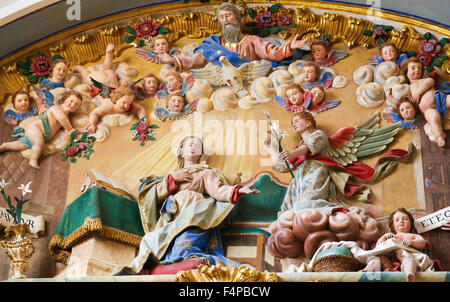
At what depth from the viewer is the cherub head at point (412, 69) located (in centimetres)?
973

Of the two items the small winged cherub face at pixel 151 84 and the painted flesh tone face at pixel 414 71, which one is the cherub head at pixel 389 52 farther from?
the small winged cherub face at pixel 151 84

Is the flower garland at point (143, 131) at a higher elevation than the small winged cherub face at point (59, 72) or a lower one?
lower

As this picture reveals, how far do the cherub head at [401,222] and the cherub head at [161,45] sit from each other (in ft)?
10.7

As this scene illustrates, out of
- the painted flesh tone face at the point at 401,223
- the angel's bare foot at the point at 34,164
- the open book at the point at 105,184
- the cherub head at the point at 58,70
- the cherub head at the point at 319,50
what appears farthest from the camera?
the cherub head at the point at 58,70

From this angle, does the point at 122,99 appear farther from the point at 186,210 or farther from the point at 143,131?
the point at 186,210

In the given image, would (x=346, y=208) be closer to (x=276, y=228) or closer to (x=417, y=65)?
(x=276, y=228)

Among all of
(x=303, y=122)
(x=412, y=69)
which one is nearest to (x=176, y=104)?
(x=303, y=122)

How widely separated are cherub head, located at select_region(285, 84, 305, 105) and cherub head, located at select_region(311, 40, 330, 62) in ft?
1.73

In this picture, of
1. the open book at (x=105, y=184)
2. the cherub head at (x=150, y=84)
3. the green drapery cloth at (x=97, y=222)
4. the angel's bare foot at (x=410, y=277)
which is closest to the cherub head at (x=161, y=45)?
the cherub head at (x=150, y=84)

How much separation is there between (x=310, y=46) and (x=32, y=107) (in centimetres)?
309

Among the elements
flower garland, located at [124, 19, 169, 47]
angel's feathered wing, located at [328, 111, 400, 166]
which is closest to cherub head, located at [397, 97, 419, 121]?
angel's feathered wing, located at [328, 111, 400, 166]

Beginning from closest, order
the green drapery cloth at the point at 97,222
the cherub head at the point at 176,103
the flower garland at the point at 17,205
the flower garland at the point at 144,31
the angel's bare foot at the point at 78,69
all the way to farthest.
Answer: the green drapery cloth at the point at 97,222
the flower garland at the point at 17,205
the cherub head at the point at 176,103
the angel's bare foot at the point at 78,69
the flower garland at the point at 144,31

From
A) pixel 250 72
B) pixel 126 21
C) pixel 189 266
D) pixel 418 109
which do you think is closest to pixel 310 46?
pixel 250 72

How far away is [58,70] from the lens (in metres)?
10.3
